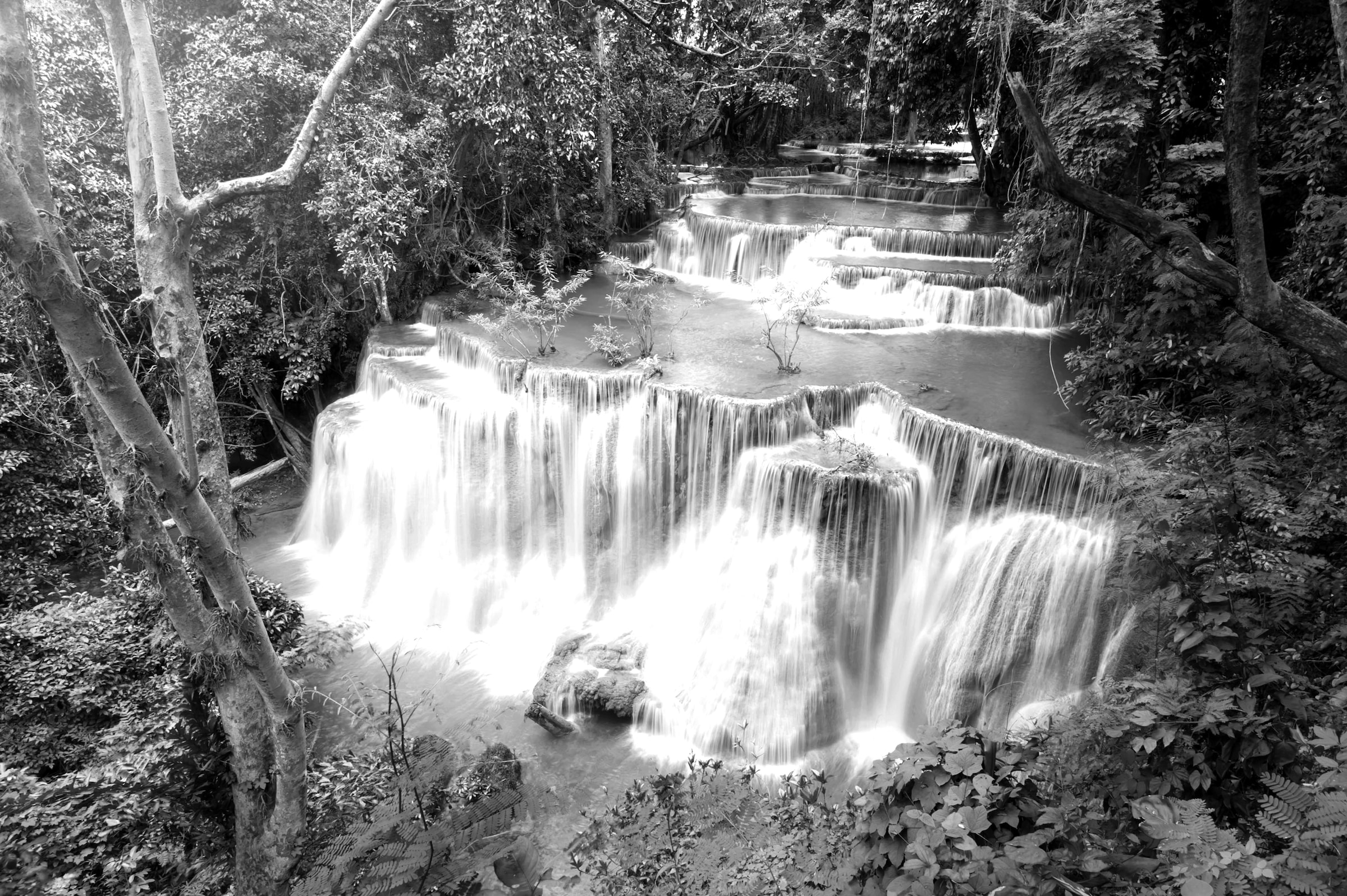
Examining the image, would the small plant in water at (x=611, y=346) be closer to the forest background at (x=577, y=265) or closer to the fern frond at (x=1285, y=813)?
the forest background at (x=577, y=265)

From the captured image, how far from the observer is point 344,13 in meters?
11.7

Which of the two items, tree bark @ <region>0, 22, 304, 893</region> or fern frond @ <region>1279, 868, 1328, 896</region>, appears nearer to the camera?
fern frond @ <region>1279, 868, 1328, 896</region>

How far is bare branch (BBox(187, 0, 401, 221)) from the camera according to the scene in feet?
18.9

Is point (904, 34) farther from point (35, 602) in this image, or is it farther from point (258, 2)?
point (35, 602)

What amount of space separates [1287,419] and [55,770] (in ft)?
33.2

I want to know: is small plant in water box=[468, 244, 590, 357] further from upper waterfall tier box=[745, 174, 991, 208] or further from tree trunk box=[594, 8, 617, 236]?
upper waterfall tier box=[745, 174, 991, 208]

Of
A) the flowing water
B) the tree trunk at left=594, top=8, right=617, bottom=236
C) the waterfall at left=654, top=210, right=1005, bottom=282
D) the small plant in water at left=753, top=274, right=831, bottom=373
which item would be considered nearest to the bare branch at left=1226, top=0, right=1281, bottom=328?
the flowing water

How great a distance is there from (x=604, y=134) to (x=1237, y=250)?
42.2 feet

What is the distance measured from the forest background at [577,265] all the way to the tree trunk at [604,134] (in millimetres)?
87

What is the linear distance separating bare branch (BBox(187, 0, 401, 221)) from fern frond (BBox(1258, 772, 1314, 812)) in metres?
7.09

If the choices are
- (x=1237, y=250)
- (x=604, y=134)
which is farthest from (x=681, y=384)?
(x=604, y=134)

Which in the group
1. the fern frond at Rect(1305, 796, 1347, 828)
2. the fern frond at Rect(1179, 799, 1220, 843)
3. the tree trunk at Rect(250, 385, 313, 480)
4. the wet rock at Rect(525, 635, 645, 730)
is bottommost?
the wet rock at Rect(525, 635, 645, 730)

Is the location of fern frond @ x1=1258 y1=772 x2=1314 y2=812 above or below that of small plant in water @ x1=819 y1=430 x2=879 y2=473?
above

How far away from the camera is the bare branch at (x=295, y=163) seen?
5.75 metres
